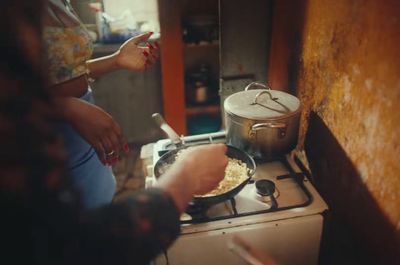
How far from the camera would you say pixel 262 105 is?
1.51m

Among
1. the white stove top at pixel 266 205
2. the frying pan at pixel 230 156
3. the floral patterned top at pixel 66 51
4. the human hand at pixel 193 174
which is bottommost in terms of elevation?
the white stove top at pixel 266 205

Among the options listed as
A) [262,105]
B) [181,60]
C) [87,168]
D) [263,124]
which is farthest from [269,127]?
[181,60]

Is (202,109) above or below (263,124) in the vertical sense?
below

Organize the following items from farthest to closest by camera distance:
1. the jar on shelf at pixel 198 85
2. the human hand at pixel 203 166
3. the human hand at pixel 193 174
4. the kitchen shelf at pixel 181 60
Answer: the jar on shelf at pixel 198 85 → the kitchen shelf at pixel 181 60 → the human hand at pixel 203 166 → the human hand at pixel 193 174

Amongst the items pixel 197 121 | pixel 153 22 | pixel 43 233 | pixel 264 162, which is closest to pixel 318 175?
pixel 264 162

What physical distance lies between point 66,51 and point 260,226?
967 mm

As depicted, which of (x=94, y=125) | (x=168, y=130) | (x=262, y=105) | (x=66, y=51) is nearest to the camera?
(x=94, y=125)

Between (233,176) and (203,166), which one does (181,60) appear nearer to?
(233,176)

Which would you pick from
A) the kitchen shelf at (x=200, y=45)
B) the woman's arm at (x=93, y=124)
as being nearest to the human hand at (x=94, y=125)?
the woman's arm at (x=93, y=124)

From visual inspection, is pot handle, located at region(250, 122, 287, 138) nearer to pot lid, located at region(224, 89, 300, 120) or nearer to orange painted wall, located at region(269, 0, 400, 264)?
pot lid, located at region(224, 89, 300, 120)

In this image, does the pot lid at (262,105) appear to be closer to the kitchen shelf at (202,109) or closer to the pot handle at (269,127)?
the pot handle at (269,127)

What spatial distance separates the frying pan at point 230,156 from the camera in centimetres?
125

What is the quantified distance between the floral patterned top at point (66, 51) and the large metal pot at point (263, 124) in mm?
634

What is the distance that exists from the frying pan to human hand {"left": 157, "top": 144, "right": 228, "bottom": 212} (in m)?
0.23
